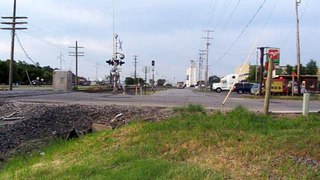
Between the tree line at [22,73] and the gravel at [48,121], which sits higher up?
the tree line at [22,73]

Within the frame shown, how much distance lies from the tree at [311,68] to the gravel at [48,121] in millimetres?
109251

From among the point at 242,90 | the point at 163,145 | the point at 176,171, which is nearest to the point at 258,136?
the point at 163,145

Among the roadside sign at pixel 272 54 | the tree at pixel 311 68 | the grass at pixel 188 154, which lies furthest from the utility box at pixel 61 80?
the tree at pixel 311 68

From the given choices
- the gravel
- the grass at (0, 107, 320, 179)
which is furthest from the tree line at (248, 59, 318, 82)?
the grass at (0, 107, 320, 179)

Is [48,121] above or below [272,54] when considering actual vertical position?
below

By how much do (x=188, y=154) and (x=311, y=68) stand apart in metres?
121

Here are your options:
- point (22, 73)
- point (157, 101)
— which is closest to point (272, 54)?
point (157, 101)

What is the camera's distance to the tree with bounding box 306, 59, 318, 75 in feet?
394

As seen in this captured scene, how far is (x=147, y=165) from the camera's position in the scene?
747 cm

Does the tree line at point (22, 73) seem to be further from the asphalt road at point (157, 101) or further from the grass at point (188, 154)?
the grass at point (188, 154)

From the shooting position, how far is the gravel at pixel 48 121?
1313 cm

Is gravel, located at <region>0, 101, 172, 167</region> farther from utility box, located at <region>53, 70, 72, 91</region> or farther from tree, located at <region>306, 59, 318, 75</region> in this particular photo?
tree, located at <region>306, 59, 318, 75</region>

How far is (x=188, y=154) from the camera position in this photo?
319 inches

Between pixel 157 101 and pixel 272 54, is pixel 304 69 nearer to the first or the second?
pixel 157 101
